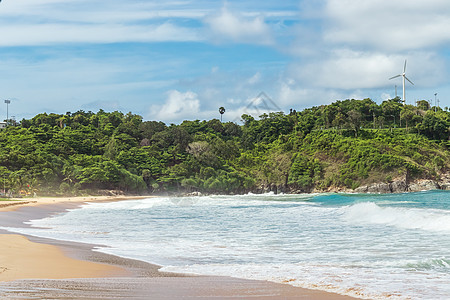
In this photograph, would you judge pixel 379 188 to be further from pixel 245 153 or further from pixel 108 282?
pixel 108 282

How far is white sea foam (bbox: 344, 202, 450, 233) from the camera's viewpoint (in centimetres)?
1712

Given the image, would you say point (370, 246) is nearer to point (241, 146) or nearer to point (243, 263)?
point (243, 263)

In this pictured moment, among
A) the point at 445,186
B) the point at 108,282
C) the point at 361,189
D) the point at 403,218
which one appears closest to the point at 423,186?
the point at 445,186

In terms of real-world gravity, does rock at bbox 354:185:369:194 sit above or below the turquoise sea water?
below

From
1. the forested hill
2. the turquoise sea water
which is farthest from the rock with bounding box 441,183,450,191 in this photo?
the turquoise sea water

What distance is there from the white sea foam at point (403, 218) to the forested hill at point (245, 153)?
167 ft

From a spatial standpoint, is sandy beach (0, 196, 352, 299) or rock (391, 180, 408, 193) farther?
rock (391, 180, 408, 193)

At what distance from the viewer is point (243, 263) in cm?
1030

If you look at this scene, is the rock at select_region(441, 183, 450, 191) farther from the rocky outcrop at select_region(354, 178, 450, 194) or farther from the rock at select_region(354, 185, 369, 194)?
the rock at select_region(354, 185, 369, 194)

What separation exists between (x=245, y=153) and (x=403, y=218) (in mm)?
76505

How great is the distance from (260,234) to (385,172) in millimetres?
67815

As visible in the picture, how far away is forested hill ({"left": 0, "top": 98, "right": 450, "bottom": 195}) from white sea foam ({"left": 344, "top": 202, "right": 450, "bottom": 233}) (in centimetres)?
5097

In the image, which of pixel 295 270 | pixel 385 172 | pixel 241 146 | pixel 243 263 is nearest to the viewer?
pixel 295 270

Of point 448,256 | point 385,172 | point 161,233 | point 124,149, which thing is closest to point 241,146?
point 124,149
